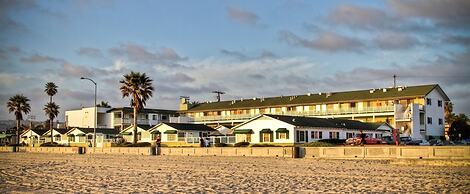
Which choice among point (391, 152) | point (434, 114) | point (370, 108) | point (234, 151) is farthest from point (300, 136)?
point (434, 114)

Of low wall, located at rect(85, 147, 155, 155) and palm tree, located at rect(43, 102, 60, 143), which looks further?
palm tree, located at rect(43, 102, 60, 143)

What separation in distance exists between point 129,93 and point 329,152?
43276 millimetres

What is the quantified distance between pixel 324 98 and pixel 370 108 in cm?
956

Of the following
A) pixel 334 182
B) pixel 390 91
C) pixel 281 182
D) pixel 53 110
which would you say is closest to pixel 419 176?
pixel 334 182

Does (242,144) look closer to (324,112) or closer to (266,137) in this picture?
(266,137)

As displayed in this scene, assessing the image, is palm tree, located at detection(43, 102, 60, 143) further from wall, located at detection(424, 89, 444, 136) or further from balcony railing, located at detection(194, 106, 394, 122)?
wall, located at detection(424, 89, 444, 136)

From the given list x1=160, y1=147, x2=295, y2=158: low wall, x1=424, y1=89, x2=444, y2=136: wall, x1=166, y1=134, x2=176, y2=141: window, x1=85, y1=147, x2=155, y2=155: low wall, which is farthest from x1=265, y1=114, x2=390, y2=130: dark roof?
x1=166, y1=134, x2=176, y2=141: window

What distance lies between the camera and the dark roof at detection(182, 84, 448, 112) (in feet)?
268

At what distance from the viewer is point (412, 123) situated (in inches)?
3019

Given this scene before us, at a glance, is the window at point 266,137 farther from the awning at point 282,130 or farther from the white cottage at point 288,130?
the awning at point 282,130

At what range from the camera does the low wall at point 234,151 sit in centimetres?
4222

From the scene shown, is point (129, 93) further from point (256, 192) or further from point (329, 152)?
point (256, 192)

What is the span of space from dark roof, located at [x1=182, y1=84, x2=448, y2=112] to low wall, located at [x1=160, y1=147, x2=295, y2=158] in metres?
41.8

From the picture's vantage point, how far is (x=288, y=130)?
6312 centimetres
